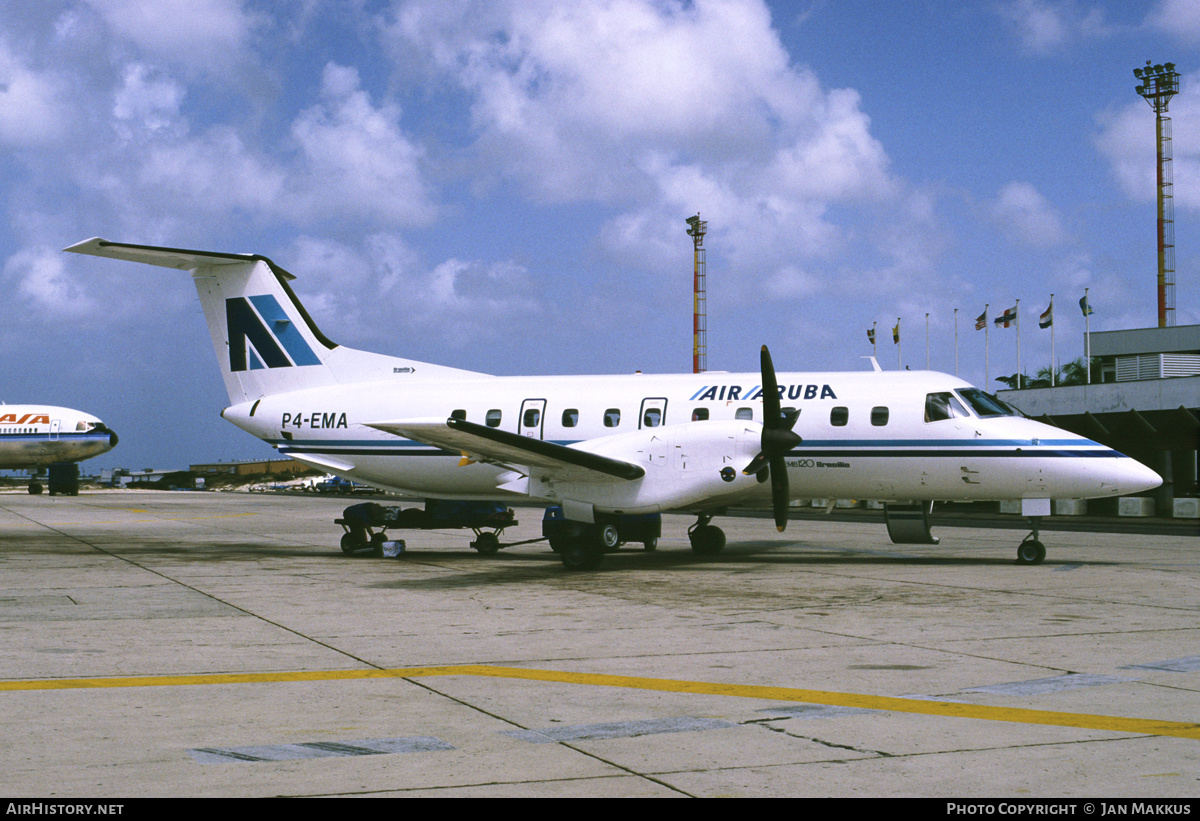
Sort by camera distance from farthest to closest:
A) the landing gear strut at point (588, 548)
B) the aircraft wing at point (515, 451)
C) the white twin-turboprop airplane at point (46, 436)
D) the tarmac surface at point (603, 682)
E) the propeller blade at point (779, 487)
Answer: the white twin-turboprop airplane at point (46, 436), the landing gear strut at point (588, 548), the propeller blade at point (779, 487), the aircraft wing at point (515, 451), the tarmac surface at point (603, 682)

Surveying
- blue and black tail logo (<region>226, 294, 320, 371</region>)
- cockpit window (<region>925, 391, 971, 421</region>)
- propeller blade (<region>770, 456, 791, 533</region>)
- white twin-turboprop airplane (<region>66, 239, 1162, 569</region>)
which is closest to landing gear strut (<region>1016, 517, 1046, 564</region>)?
white twin-turboprop airplane (<region>66, 239, 1162, 569</region>)

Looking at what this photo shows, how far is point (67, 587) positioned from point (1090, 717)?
1405 centimetres

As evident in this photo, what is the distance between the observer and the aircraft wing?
16609mm

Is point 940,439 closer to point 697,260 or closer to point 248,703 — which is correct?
point 248,703

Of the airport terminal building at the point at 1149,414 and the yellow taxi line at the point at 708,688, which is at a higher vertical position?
the airport terminal building at the point at 1149,414

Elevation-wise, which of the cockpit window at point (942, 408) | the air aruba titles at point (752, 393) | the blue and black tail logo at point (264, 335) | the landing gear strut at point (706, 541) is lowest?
the landing gear strut at point (706, 541)

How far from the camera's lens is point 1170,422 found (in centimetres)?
4272

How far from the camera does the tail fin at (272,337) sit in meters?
23.5

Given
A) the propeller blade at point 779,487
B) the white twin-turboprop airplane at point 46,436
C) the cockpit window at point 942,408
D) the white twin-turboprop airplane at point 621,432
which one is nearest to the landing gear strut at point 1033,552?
the white twin-turboprop airplane at point 621,432

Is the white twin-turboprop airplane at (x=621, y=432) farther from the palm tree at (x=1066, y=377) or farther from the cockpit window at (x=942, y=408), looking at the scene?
the palm tree at (x=1066, y=377)

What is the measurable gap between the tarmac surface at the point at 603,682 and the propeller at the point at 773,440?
1603 millimetres

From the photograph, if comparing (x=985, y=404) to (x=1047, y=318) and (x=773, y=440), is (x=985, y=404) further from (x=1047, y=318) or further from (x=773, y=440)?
(x=1047, y=318)

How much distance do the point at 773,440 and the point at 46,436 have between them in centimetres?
5542

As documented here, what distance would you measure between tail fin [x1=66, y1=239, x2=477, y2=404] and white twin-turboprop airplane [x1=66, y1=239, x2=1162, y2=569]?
33 millimetres
